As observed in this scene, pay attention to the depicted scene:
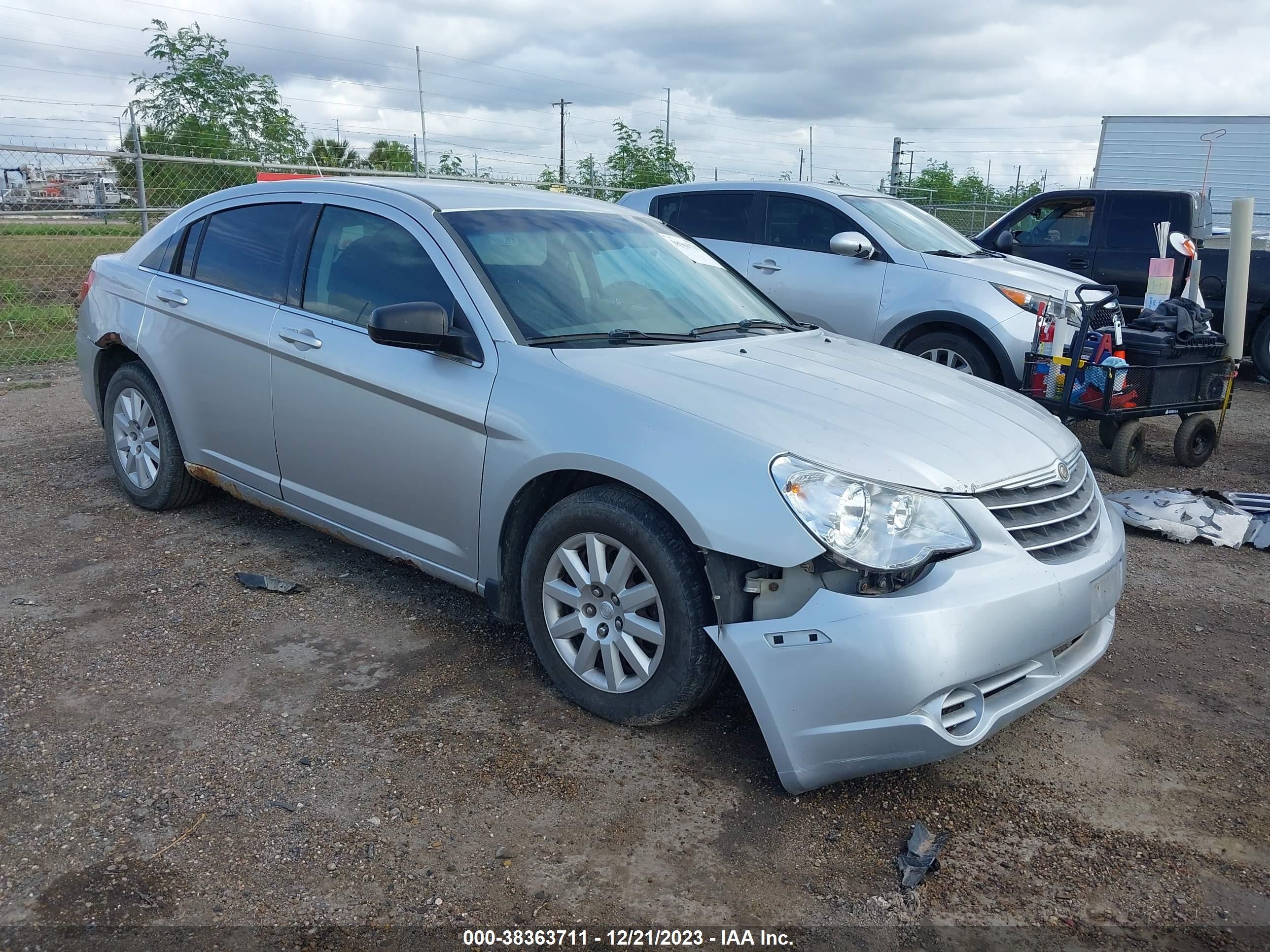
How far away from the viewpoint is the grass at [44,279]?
10.7 meters

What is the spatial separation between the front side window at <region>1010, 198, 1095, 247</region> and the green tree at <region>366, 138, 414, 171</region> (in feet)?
34.8

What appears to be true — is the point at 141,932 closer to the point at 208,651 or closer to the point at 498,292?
the point at 208,651

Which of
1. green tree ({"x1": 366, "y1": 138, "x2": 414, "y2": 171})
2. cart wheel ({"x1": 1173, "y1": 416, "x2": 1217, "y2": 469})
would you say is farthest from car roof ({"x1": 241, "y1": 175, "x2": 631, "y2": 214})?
green tree ({"x1": 366, "y1": 138, "x2": 414, "y2": 171})

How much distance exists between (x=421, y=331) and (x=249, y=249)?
157 centimetres

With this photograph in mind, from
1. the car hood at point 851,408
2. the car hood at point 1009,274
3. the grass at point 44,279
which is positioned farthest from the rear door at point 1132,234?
the grass at point 44,279

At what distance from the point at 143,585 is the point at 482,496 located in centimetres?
186

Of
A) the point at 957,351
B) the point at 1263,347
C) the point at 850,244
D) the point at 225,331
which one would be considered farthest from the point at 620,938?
the point at 1263,347

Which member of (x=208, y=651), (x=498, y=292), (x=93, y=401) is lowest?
(x=208, y=651)

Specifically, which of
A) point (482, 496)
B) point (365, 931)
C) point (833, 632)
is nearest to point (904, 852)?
point (833, 632)

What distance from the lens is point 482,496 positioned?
11.5ft

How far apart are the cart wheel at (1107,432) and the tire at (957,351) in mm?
747

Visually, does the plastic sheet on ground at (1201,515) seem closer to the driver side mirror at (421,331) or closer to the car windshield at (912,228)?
the car windshield at (912,228)

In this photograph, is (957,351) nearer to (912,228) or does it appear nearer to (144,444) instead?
(912,228)

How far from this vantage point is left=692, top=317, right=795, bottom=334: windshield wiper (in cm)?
397
